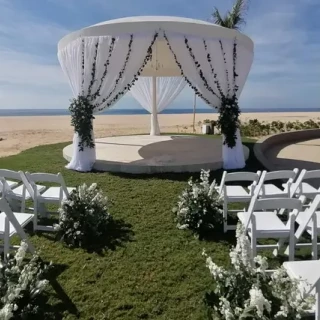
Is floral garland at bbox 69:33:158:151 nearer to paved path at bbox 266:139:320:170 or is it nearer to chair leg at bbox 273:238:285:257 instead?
paved path at bbox 266:139:320:170

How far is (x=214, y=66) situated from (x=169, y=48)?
42.9 inches

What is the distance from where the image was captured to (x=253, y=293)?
2395 millimetres

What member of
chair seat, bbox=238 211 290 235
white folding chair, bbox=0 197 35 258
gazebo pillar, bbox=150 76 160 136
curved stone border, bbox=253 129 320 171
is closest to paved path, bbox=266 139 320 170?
curved stone border, bbox=253 129 320 171

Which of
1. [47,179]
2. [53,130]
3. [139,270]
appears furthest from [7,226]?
[53,130]

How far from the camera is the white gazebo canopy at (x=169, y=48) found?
8219 mm

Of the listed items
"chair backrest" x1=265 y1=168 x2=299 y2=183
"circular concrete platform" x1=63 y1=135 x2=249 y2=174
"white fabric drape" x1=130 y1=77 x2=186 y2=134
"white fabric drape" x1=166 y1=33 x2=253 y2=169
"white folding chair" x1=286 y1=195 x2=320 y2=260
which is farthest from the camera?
"white fabric drape" x1=130 y1=77 x2=186 y2=134

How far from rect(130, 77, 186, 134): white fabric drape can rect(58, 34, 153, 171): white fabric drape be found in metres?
6.14

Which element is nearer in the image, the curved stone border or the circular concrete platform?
the circular concrete platform

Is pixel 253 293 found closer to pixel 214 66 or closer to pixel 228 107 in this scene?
pixel 228 107

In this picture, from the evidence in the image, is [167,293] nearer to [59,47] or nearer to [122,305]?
[122,305]

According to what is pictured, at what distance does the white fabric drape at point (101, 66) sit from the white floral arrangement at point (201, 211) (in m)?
3.78

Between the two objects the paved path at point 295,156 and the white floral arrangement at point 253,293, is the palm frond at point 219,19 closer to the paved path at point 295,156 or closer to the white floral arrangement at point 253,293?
the paved path at point 295,156

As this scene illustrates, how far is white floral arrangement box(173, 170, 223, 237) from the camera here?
5234 millimetres

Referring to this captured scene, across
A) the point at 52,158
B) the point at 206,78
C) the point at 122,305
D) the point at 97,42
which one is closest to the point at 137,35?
the point at 97,42
